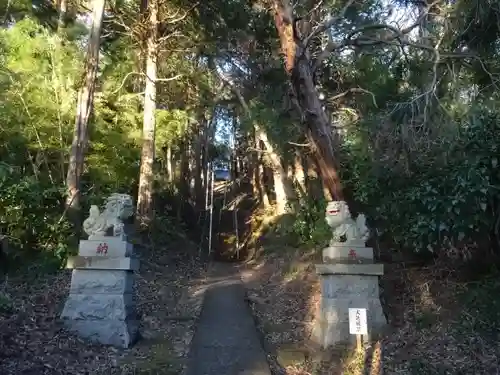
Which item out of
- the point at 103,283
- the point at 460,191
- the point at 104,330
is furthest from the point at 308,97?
the point at 104,330

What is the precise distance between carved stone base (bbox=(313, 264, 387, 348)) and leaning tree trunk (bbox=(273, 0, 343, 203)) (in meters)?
2.45

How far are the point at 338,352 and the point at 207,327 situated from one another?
2480 millimetres

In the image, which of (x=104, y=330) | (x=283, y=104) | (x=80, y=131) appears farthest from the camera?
(x=283, y=104)

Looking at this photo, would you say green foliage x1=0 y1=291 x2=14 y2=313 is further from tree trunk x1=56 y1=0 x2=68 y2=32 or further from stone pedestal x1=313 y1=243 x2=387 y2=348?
tree trunk x1=56 y1=0 x2=68 y2=32

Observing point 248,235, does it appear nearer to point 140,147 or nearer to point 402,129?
point 140,147

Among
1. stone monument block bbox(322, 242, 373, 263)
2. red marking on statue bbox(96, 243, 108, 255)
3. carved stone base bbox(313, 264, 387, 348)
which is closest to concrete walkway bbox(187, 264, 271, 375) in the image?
carved stone base bbox(313, 264, 387, 348)

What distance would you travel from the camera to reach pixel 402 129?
29.9 feet

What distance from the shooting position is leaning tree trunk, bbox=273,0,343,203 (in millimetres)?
10172

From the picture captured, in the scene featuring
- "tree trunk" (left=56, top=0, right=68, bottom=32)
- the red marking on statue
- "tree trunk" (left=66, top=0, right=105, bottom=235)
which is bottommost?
the red marking on statue

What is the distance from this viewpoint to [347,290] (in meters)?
8.47

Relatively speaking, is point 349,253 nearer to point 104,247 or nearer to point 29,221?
point 104,247

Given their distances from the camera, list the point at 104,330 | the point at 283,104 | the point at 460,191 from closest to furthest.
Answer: the point at 460,191, the point at 104,330, the point at 283,104

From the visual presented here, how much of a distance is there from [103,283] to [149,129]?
7.74m

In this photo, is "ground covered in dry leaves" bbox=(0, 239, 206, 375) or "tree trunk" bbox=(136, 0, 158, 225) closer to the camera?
"ground covered in dry leaves" bbox=(0, 239, 206, 375)
